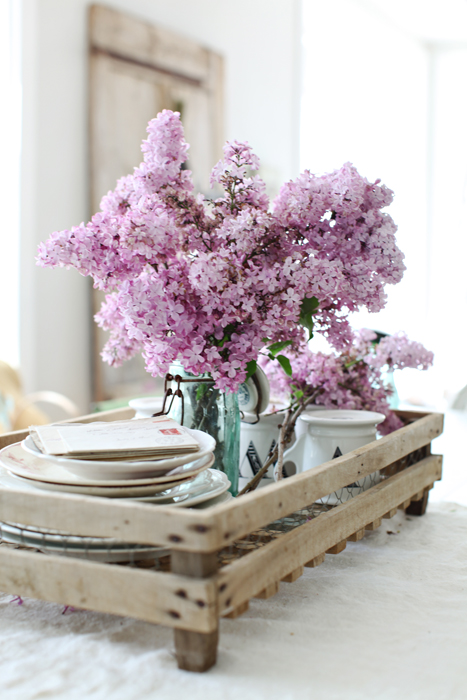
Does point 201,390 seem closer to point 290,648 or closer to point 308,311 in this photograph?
point 308,311

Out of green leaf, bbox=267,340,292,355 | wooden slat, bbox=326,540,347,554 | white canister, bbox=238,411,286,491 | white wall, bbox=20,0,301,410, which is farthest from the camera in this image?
white wall, bbox=20,0,301,410

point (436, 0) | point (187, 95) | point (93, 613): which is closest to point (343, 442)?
point (93, 613)

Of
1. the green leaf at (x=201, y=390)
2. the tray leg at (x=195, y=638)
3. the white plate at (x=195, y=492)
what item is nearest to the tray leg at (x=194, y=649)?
the tray leg at (x=195, y=638)

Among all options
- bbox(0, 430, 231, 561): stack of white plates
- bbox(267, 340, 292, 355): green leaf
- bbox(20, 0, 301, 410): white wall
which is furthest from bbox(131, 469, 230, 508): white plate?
bbox(20, 0, 301, 410): white wall

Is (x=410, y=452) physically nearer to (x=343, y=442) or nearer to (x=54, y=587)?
(x=343, y=442)

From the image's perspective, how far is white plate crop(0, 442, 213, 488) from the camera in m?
0.63

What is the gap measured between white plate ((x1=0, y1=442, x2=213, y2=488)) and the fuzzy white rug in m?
0.14

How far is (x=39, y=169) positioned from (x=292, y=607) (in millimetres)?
2717

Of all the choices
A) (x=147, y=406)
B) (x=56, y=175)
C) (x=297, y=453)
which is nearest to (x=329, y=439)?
(x=297, y=453)

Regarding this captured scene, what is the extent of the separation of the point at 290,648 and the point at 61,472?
0.28 metres

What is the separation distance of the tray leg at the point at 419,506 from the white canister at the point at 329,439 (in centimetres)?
18

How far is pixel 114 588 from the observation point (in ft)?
1.86

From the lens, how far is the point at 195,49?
12.2 feet

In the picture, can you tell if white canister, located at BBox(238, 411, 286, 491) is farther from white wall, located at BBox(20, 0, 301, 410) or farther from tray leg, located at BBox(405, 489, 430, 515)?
white wall, located at BBox(20, 0, 301, 410)
